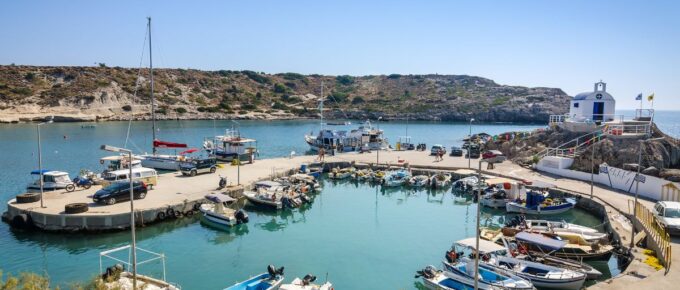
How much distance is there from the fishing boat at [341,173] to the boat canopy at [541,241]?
83.6ft

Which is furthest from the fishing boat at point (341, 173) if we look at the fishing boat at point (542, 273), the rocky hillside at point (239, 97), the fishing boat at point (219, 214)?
the rocky hillside at point (239, 97)

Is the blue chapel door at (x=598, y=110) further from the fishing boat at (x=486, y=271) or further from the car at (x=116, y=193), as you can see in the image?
the car at (x=116, y=193)

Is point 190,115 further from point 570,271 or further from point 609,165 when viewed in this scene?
point 570,271

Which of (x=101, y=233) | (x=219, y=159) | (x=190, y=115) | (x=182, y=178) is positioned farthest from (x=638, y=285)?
(x=190, y=115)

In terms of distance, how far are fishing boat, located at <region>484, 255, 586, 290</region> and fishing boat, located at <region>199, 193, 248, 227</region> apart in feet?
54.9

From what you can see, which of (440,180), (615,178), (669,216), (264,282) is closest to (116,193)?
(264,282)

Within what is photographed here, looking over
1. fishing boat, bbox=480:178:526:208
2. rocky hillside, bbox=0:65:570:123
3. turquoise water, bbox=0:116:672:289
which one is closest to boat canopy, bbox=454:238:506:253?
turquoise water, bbox=0:116:672:289

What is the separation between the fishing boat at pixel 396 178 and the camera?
4391cm

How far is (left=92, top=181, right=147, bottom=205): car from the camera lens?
29.7 meters

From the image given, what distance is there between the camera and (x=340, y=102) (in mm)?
169625

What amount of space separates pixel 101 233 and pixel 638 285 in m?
28.0

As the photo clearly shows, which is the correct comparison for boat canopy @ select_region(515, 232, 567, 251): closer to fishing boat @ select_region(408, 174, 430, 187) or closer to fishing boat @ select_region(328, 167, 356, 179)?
fishing boat @ select_region(408, 174, 430, 187)

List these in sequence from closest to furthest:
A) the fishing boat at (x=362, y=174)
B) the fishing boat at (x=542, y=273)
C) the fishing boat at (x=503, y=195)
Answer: the fishing boat at (x=542, y=273) < the fishing boat at (x=503, y=195) < the fishing boat at (x=362, y=174)

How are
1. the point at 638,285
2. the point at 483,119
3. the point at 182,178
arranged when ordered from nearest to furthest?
1. the point at 638,285
2. the point at 182,178
3. the point at 483,119
